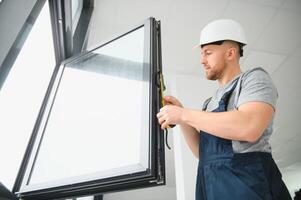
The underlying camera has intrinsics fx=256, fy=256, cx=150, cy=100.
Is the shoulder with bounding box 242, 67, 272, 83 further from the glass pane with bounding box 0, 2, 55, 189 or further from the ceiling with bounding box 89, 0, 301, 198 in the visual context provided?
the ceiling with bounding box 89, 0, 301, 198

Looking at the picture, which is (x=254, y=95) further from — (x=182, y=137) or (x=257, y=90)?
(x=182, y=137)

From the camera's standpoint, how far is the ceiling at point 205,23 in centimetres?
241

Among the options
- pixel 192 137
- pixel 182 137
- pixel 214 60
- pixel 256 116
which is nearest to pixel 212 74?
pixel 214 60

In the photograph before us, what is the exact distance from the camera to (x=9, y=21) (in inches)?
37.0

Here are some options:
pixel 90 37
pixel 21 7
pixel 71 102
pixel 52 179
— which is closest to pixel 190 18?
pixel 90 37

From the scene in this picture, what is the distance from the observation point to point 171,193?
6.72 metres

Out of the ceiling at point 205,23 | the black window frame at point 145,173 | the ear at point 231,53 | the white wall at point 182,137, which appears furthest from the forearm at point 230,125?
the ceiling at point 205,23

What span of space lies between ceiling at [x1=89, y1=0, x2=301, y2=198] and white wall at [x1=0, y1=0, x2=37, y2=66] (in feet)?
3.32

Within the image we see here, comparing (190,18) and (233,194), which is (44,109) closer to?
(233,194)

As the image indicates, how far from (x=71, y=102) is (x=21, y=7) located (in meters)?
0.58

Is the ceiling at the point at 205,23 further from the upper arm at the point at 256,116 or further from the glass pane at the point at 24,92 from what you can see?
the upper arm at the point at 256,116

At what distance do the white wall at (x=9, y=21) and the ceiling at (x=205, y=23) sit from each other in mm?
1012

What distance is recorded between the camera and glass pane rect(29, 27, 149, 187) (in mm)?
1058

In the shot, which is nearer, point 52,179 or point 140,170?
point 140,170
